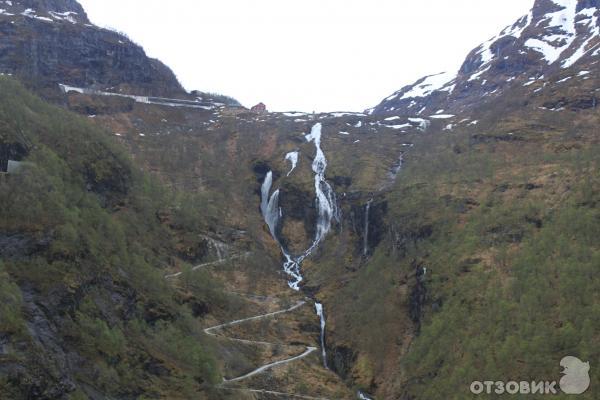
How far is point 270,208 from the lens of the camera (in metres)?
78.2

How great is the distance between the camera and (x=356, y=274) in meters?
60.8

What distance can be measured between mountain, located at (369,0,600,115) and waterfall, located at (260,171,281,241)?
51.6m

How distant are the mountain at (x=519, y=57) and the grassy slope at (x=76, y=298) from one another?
84.7 meters

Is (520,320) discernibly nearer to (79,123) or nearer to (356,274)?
(356,274)

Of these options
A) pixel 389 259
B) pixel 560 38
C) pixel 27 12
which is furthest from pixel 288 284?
pixel 560 38

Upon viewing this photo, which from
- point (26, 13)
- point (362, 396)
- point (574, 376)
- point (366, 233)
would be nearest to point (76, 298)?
point (362, 396)

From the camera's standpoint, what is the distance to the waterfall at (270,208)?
75875mm

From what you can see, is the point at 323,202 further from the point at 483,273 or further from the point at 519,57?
the point at 519,57

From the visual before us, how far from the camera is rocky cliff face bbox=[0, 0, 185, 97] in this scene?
100 meters

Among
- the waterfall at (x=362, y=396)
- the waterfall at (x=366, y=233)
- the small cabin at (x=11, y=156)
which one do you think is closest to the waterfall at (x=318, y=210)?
the waterfall at (x=366, y=233)

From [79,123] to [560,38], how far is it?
120036mm

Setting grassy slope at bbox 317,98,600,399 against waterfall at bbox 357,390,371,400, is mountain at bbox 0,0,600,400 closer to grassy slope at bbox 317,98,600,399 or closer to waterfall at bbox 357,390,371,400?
grassy slope at bbox 317,98,600,399

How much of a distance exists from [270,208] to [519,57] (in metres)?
88.8

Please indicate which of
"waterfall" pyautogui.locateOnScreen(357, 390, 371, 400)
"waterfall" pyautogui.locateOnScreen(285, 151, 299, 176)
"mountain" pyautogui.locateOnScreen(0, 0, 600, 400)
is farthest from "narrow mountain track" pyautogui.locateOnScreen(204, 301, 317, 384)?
"waterfall" pyautogui.locateOnScreen(285, 151, 299, 176)
